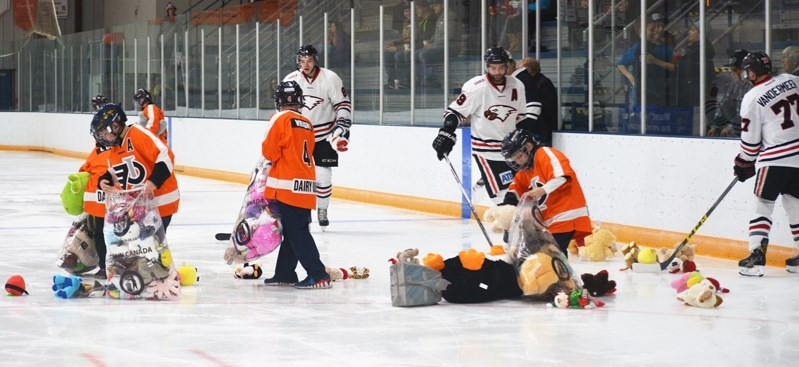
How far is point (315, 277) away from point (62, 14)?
2339 centimetres

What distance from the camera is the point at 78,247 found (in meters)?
6.93

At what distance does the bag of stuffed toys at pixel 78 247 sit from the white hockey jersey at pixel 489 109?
103 inches

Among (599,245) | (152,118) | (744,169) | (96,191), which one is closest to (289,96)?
(96,191)

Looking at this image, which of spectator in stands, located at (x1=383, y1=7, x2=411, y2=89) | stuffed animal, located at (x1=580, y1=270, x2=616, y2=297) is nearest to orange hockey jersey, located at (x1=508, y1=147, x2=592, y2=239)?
stuffed animal, located at (x1=580, y1=270, x2=616, y2=297)

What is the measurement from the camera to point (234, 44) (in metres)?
16.4

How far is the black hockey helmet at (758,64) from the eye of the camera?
7.21 meters

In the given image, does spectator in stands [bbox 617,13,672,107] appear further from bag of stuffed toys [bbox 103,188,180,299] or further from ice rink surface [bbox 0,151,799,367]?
bag of stuffed toys [bbox 103,188,180,299]

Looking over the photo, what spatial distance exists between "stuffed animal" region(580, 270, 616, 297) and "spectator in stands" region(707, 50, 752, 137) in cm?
234

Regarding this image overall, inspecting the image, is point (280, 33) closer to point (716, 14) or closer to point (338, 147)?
point (338, 147)

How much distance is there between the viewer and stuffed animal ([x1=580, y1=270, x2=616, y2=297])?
6.36 m

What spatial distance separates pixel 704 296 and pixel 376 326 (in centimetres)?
163

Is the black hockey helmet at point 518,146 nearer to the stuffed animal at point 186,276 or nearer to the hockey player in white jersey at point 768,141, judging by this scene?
the hockey player in white jersey at point 768,141

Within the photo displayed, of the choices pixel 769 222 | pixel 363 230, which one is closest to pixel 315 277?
pixel 769 222

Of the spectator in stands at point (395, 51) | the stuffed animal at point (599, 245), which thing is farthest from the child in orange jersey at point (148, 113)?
the stuffed animal at point (599, 245)
